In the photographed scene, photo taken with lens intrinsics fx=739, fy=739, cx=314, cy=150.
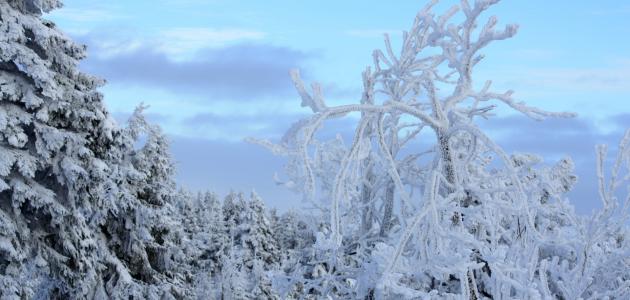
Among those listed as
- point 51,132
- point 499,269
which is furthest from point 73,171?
point 499,269

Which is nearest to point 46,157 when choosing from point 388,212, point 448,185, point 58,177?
point 58,177

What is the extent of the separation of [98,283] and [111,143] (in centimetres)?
377

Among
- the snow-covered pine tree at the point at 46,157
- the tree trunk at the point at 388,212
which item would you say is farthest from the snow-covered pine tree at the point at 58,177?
the tree trunk at the point at 388,212

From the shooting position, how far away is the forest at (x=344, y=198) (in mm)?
5441

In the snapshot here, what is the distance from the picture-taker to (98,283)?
19484 mm

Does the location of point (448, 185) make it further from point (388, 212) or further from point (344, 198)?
point (388, 212)

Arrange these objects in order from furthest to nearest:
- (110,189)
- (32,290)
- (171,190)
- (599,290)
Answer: (171,190)
(110,189)
(32,290)
(599,290)

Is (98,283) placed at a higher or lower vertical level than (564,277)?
higher

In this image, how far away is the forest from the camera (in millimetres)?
5441

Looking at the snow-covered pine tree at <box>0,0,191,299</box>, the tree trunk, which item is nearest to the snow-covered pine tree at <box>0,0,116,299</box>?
the snow-covered pine tree at <box>0,0,191,299</box>

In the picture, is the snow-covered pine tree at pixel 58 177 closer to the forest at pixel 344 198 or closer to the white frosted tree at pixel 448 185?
the forest at pixel 344 198

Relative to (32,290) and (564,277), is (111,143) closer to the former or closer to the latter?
(32,290)

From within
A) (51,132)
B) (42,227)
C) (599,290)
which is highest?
(51,132)

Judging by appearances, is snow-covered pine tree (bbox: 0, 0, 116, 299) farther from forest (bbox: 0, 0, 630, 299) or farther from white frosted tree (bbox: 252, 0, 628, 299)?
white frosted tree (bbox: 252, 0, 628, 299)
